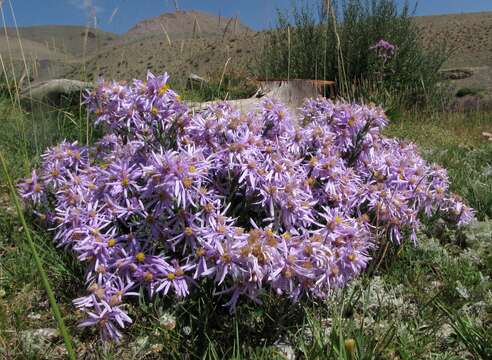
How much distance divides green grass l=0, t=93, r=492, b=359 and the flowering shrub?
0.37ft

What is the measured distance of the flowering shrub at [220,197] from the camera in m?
1.71

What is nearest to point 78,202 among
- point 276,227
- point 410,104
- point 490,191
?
point 276,227

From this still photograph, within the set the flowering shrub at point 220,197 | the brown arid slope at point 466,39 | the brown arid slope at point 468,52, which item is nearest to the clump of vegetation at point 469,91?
the brown arid slope at point 468,52

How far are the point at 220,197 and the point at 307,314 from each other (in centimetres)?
58

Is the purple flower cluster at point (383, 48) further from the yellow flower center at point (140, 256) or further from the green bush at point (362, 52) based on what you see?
the yellow flower center at point (140, 256)

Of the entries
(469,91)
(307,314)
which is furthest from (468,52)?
(307,314)

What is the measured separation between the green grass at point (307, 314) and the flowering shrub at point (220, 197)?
11cm

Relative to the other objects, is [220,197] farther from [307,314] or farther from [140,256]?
[307,314]

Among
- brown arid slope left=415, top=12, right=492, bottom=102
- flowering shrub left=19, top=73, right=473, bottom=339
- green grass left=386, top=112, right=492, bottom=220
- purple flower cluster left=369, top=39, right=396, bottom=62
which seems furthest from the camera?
brown arid slope left=415, top=12, right=492, bottom=102

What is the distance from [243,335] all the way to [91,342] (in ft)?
2.09

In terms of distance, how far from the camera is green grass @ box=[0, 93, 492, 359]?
1.72 metres

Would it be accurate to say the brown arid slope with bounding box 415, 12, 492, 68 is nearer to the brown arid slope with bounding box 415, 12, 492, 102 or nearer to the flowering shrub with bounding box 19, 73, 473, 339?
the brown arid slope with bounding box 415, 12, 492, 102

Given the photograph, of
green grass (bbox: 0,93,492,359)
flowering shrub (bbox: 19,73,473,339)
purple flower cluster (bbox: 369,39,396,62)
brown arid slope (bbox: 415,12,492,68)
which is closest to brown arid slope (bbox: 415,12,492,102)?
brown arid slope (bbox: 415,12,492,68)

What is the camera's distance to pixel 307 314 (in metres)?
1.72
